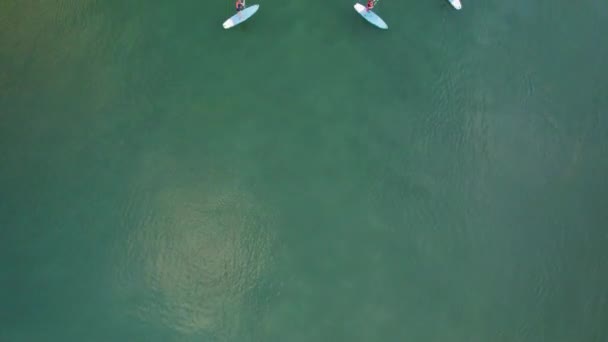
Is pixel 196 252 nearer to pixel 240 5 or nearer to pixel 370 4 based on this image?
pixel 240 5

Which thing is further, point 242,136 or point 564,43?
point 564,43

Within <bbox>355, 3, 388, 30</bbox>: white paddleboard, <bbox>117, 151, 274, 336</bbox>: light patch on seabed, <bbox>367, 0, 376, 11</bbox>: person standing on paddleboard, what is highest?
<bbox>367, 0, 376, 11</bbox>: person standing on paddleboard

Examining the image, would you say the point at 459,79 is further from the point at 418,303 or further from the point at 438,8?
the point at 418,303

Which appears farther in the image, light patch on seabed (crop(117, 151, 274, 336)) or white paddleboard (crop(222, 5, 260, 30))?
white paddleboard (crop(222, 5, 260, 30))

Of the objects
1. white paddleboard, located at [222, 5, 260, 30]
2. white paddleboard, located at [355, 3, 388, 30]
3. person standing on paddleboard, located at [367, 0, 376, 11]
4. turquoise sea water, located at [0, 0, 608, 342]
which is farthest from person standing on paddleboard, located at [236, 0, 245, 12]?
person standing on paddleboard, located at [367, 0, 376, 11]

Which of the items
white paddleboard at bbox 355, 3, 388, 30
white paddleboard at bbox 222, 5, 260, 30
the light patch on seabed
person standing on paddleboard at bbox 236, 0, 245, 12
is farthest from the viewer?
white paddleboard at bbox 355, 3, 388, 30

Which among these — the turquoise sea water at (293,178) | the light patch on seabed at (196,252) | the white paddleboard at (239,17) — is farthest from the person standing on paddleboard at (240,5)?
the light patch on seabed at (196,252)

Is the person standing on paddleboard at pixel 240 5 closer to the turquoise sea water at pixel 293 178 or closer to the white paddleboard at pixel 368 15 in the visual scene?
the turquoise sea water at pixel 293 178

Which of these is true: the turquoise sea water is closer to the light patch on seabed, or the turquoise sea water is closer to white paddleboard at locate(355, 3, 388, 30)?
the light patch on seabed

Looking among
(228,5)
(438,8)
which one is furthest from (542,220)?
(228,5)
